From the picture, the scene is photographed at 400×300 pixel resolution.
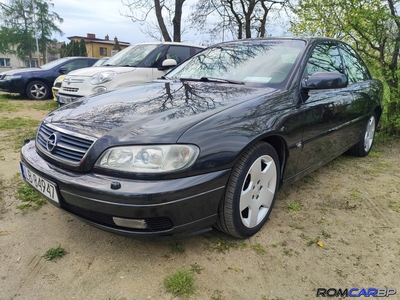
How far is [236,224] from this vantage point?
6.70ft

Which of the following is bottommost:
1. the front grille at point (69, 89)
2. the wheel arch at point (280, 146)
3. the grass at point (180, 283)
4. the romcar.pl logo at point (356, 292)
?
the romcar.pl logo at point (356, 292)

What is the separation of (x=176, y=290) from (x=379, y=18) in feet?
16.8

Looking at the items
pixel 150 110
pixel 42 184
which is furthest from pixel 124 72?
pixel 42 184

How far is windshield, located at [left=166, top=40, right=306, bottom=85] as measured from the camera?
8.67 ft

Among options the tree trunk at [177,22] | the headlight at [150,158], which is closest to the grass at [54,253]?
the headlight at [150,158]

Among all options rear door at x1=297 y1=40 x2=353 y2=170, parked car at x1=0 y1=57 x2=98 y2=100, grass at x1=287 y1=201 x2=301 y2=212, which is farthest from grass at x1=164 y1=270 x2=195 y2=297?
parked car at x1=0 y1=57 x2=98 y2=100

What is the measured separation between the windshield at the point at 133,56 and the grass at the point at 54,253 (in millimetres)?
4439

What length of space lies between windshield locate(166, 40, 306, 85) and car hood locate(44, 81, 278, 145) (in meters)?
0.23

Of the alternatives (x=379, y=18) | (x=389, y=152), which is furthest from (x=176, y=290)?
(x=379, y=18)

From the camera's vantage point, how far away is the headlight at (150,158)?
170cm

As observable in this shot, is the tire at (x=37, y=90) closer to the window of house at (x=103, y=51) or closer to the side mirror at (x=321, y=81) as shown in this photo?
the side mirror at (x=321, y=81)

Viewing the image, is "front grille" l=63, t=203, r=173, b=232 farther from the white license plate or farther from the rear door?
the rear door

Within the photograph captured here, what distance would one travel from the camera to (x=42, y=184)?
1.99m

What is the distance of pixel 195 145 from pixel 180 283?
2.59 feet
